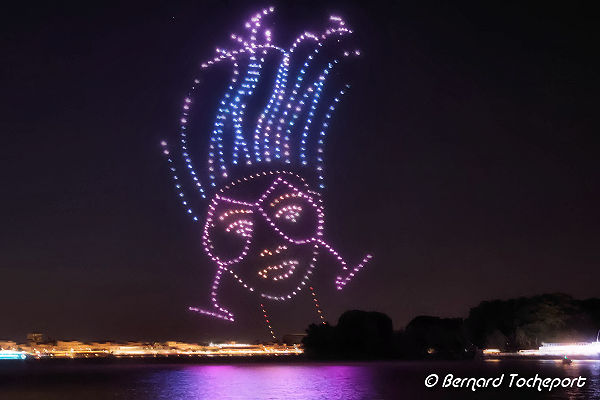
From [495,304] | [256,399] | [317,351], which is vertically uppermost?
[495,304]

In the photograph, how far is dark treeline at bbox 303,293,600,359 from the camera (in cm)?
7712

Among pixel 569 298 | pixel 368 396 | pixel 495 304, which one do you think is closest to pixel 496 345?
pixel 495 304

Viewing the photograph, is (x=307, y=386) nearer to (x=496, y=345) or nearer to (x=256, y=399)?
(x=256, y=399)

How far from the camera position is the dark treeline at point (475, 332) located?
77125 millimetres

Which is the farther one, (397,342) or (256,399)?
(397,342)

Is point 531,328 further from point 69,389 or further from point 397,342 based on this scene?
point 69,389

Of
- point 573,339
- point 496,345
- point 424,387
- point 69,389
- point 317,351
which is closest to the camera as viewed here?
point 424,387

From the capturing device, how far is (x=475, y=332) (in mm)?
90438

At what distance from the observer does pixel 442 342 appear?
10394cm

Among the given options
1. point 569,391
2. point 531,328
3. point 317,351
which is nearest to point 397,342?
point 317,351

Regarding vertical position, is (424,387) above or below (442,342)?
below

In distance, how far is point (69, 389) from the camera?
121 ft

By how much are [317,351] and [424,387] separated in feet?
196

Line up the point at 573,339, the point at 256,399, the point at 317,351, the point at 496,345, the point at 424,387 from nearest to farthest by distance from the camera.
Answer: the point at 256,399 → the point at 424,387 → the point at 573,339 → the point at 496,345 → the point at 317,351
